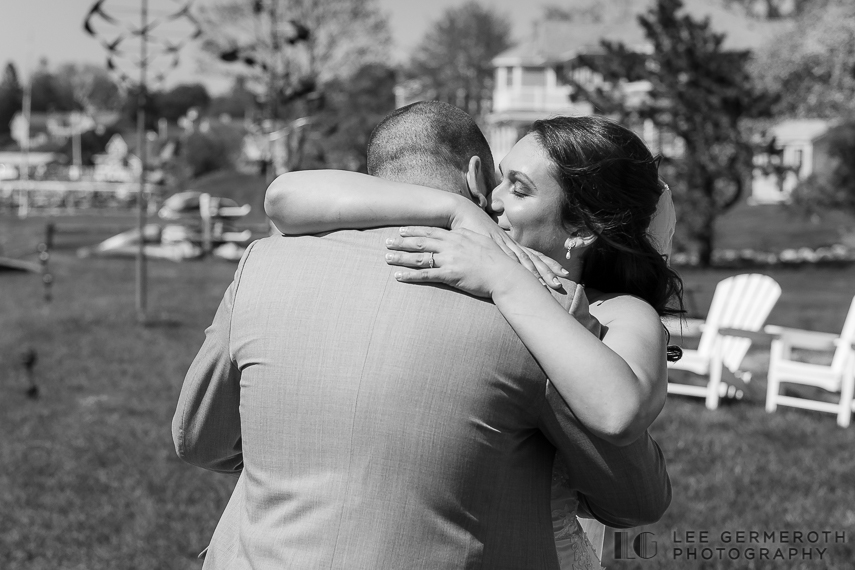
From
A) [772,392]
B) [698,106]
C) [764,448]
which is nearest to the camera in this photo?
[764,448]

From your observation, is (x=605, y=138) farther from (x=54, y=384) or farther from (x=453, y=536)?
(x=54, y=384)

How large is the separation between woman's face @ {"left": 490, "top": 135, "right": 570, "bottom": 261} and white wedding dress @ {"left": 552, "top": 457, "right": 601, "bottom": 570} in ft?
1.70

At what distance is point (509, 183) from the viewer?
7.27 ft

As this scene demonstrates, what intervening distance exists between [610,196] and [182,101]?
456ft

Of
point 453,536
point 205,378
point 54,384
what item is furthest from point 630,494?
point 54,384

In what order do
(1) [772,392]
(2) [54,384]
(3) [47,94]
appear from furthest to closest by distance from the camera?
(3) [47,94] < (2) [54,384] < (1) [772,392]

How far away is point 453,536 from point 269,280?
2.12 ft

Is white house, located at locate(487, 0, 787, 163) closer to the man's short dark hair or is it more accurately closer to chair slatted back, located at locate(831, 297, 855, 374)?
chair slatted back, located at locate(831, 297, 855, 374)

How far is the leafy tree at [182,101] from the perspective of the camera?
5256 inches

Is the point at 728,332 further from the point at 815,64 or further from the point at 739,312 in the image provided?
the point at 815,64

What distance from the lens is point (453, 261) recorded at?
187 cm

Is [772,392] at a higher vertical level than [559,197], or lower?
lower

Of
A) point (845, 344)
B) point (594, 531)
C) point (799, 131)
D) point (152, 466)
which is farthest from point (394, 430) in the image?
point (799, 131)

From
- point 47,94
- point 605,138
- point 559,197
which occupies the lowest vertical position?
point 47,94
